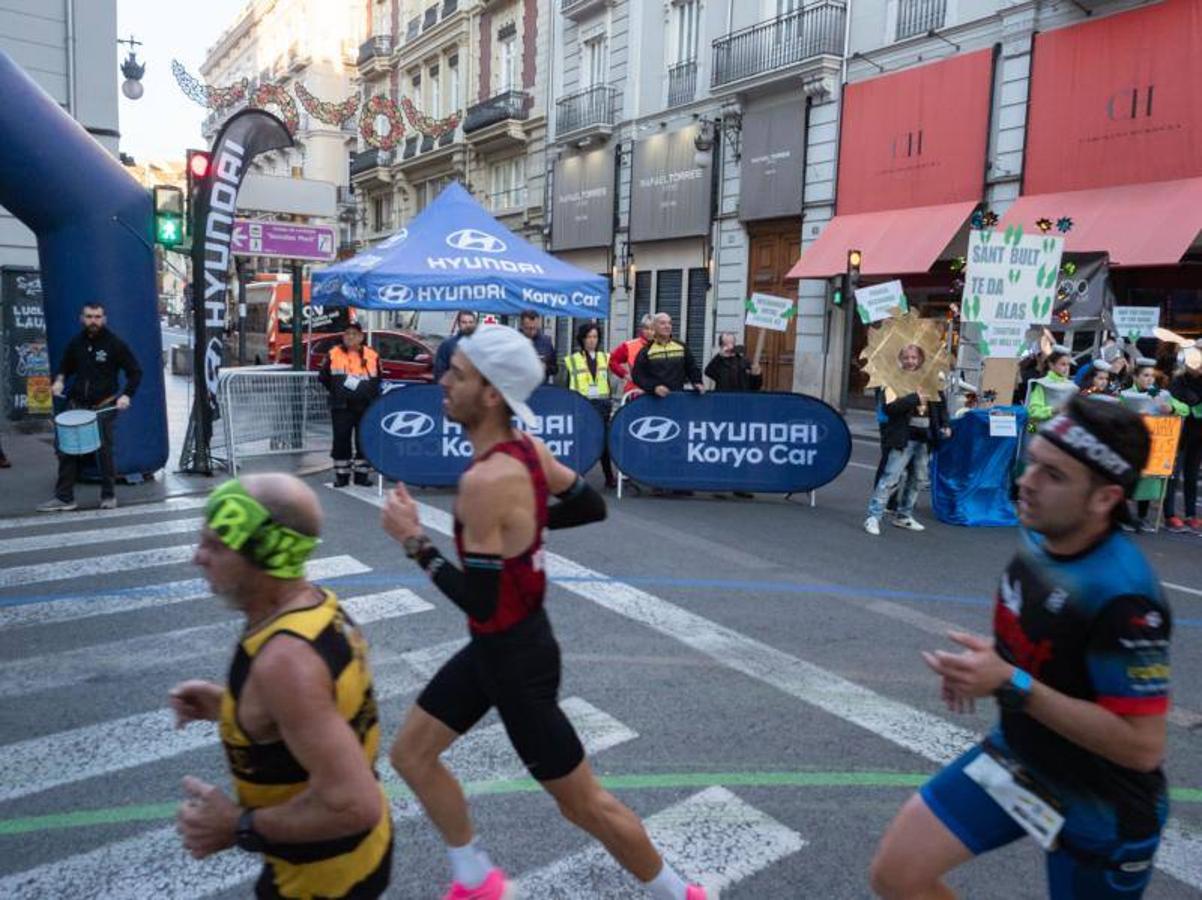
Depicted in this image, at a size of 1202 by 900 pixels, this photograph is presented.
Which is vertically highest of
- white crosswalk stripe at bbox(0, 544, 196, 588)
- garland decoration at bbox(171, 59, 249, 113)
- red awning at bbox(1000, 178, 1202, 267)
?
garland decoration at bbox(171, 59, 249, 113)

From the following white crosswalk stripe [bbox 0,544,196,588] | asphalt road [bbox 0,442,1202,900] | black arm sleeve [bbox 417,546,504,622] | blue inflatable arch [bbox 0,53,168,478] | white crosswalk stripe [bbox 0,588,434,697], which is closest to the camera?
black arm sleeve [bbox 417,546,504,622]

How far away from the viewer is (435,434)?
10.6 meters

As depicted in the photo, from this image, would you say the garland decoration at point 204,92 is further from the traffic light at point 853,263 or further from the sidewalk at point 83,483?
the traffic light at point 853,263

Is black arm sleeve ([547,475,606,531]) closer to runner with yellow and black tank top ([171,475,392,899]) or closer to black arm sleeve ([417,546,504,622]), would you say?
black arm sleeve ([417,546,504,622])

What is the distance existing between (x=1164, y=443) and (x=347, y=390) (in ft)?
27.2

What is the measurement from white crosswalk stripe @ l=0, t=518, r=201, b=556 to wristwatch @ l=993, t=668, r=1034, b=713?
7233 mm

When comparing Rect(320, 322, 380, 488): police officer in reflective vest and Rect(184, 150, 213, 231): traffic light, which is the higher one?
Rect(184, 150, 213, 231): traffic light

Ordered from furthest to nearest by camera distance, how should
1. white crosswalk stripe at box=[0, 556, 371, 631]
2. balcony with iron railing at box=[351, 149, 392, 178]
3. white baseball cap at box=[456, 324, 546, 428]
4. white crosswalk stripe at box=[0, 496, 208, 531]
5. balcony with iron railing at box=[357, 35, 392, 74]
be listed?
balcony with iron railing at box=[357, 35, 392, 74] < balcony with iron railing at box=[351, 149, 392, 178] < white crosswalk stripe at box=[0, 496, 208, 531] < white crosswalk stripe at box=[0, 556, 371, 631] < white baseball cap at box=[456, 324, 546, 428]

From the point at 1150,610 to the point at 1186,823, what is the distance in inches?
91.0

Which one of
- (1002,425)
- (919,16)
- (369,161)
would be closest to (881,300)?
(1002,425)

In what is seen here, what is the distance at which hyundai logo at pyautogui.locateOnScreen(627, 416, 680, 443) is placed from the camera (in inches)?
423

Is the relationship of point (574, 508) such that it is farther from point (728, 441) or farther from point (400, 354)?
point (400, 354)

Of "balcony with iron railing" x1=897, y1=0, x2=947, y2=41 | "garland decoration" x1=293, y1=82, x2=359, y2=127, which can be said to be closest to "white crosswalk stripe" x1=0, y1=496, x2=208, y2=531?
"balcony with iron railing" x1=897, y1=0, x2=947, y2=41

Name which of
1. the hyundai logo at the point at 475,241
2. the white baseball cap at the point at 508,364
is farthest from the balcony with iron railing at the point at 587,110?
the white baseball cap at the point at 508,364
